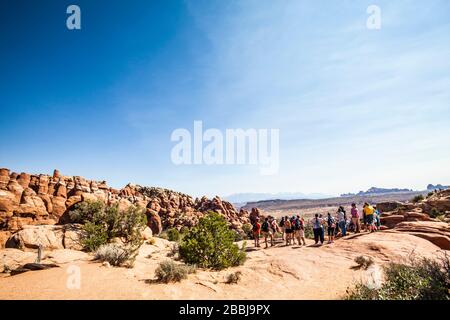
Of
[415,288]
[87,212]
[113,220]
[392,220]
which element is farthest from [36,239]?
[392,220]

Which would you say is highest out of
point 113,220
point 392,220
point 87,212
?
point 87,212

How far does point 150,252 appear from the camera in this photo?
17109mm

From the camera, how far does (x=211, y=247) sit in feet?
39.7

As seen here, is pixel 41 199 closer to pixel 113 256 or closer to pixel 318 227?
pixel 113 256

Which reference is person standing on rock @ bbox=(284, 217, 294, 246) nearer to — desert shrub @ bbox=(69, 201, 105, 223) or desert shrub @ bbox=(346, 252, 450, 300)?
desert shrub @ bbox=(346, 252, 450, 300)

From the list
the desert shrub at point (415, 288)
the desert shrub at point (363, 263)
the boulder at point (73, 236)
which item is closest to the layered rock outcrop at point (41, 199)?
the boulder at point (73, 236)

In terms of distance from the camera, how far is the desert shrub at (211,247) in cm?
1200

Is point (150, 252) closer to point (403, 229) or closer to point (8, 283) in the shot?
point (8, 283)

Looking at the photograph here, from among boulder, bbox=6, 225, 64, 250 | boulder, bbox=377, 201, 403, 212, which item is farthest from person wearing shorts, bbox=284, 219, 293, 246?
boulder, bbox=377, 201, 403, 212
